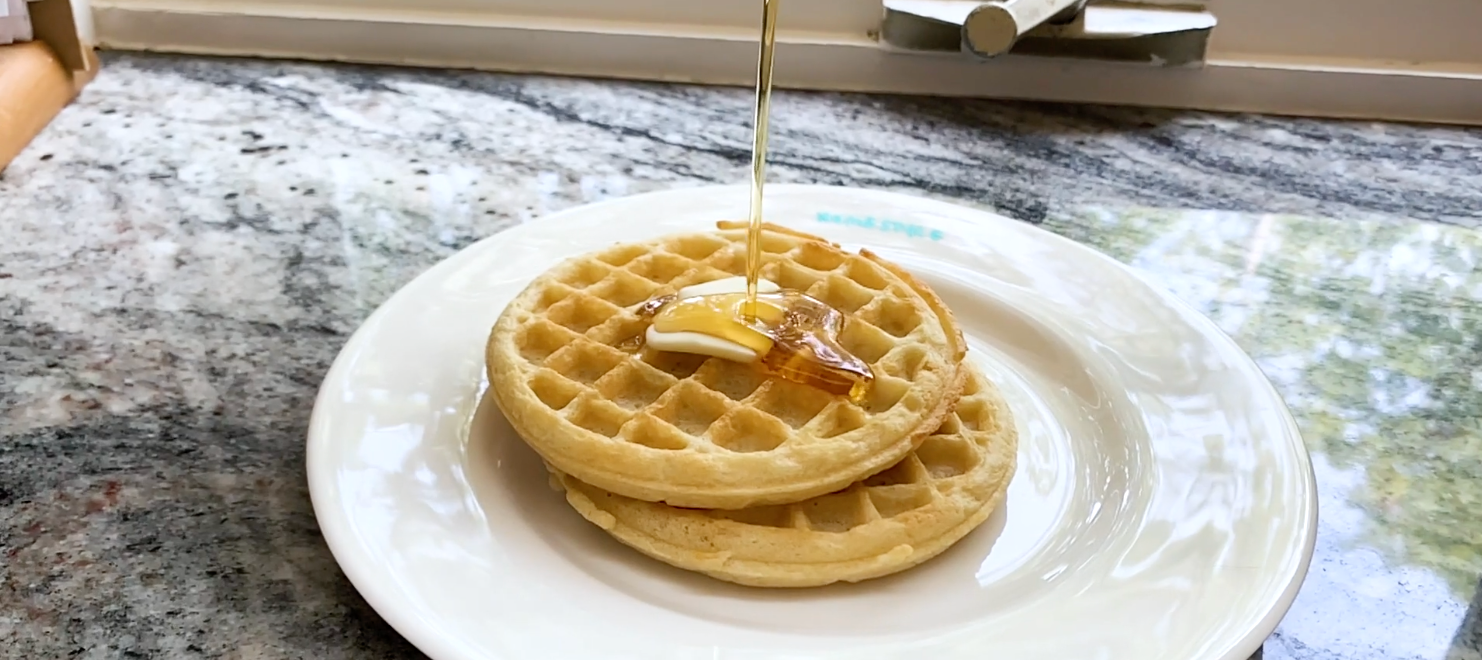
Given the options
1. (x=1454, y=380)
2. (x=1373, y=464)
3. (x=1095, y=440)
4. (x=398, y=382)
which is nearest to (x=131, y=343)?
(x=398, y=382)

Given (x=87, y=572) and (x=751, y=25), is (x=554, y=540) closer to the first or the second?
(x=87, y=572)

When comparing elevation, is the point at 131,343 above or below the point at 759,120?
below

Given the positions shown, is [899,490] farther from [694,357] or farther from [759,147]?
[759,147]

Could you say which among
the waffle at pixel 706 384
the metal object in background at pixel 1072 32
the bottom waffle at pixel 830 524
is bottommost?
the bottom waffle at pixel 830 524

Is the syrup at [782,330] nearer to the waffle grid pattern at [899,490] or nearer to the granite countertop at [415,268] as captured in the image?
the waffle grid pattern at [899,490]

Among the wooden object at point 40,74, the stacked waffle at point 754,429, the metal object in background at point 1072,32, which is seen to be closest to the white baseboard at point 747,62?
the metal object in background at point 1072,32

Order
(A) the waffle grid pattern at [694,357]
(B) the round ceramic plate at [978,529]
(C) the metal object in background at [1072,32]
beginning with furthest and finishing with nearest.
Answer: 1. (C) the metal object in background at [1072,32]
2. (A) the waffle grid pattern at [694,357]
3. (B) the round ceramic plate at [978,529]

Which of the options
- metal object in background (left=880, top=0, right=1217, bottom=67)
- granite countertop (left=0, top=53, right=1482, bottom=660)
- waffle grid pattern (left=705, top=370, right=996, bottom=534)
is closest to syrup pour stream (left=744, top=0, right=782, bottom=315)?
waffle grid pattern (left=705, top=370, right=996, bottom=534)
